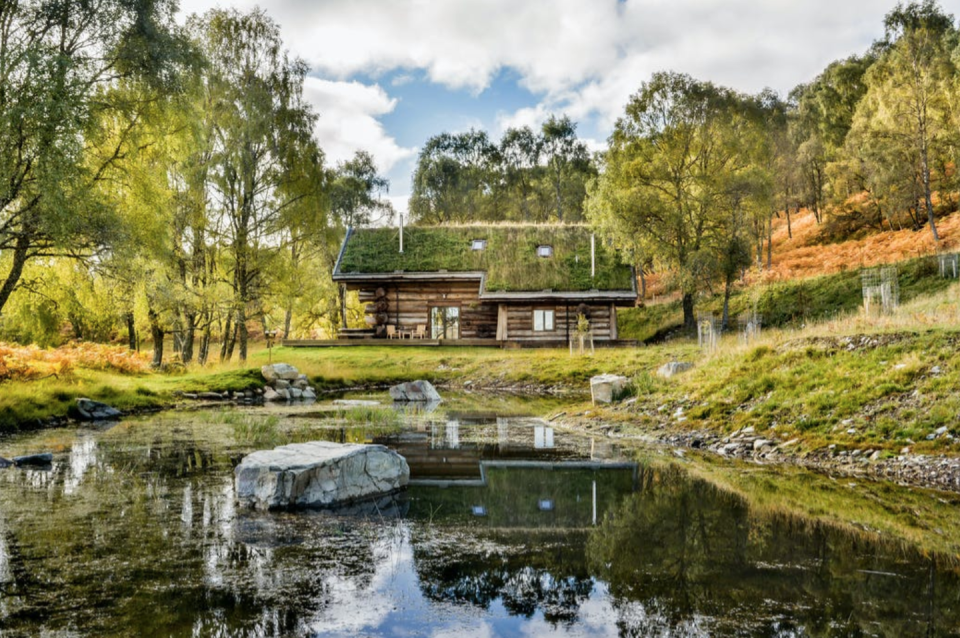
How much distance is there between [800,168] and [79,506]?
58.2m

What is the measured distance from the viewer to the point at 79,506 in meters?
7.73

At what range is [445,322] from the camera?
38250 mm

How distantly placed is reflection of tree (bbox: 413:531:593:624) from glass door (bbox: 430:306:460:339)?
31129 millimetres

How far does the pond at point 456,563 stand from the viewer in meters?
4.66

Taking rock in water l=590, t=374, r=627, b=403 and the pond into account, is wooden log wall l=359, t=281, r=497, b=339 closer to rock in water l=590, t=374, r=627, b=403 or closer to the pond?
rock in water l=590, t=374, r=627, b=403

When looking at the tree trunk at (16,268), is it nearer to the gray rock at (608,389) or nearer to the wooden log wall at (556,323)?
the gray rock at (608,389)

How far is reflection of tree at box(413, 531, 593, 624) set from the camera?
16.7ft

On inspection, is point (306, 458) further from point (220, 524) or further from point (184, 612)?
point (184, 612)

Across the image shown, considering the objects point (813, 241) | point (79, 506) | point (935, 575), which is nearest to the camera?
point (935, 575)

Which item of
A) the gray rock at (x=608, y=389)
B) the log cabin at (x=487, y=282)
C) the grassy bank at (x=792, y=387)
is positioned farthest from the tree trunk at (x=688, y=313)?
the gray rock at (x=608, y=389)

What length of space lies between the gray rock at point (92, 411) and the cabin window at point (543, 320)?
22.4 metres

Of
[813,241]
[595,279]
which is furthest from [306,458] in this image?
[813,241]

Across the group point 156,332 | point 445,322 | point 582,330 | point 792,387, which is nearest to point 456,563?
point 792,387

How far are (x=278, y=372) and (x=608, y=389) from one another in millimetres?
12578
